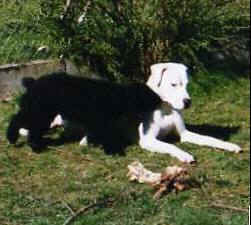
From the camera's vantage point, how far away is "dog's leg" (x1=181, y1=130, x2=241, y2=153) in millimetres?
6852

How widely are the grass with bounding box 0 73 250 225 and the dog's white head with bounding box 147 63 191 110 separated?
1.41 ft

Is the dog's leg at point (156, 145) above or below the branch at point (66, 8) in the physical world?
below

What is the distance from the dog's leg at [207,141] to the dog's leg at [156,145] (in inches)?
11.9

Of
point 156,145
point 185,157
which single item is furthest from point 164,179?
point 156,145

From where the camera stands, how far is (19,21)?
7.92 metres

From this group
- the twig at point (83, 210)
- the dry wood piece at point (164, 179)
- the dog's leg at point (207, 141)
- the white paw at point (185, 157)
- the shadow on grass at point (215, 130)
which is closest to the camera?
the twig at point (83, 210)

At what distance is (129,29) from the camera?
8195mm

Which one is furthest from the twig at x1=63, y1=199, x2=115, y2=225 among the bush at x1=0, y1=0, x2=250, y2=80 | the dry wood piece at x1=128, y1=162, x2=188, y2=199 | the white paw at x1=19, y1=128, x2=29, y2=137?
the bush at x1=0, y1=0, x2=250, y2=80

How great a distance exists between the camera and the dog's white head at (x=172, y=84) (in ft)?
22.3

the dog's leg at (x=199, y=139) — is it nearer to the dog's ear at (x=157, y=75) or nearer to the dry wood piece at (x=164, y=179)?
the dog's ear at (x=157, y=75)

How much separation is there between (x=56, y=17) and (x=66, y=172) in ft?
7.75

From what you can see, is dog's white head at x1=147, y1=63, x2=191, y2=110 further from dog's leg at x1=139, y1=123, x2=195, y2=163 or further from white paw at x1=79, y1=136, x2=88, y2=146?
white paw at x1=79, y1=136, x2=88, y2=146

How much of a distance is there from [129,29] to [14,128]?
7.02 ft

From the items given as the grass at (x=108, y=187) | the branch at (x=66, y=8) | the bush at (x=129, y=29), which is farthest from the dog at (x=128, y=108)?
the branch at (x=66, y=8)
